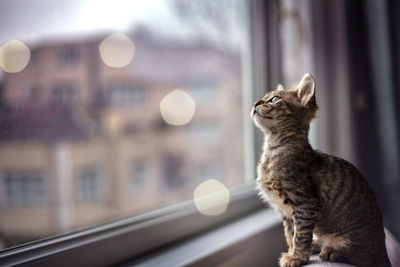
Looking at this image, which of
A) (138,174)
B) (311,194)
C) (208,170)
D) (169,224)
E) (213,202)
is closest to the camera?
(311,194)

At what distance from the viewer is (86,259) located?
0.72 metres

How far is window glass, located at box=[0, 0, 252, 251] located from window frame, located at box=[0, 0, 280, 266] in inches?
1.7

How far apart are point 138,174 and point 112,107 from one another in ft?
1.65

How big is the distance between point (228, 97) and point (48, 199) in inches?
37.5

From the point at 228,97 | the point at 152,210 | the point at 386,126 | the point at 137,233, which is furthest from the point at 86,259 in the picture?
the point at 386,126

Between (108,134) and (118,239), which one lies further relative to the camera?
(108,134)

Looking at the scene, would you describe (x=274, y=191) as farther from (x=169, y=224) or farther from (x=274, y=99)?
(x=169, y=224)

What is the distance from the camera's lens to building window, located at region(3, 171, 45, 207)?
0.76 metres

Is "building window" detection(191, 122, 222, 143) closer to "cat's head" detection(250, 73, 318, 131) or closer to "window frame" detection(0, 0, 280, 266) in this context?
"window frame" detection(0, 0, 280, 266)

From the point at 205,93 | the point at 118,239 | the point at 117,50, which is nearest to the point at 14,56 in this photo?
the point at 118,239

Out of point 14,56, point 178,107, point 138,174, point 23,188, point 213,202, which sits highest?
point 14,56

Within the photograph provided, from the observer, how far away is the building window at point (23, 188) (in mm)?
765

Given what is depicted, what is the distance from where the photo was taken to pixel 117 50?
1366 millimetres

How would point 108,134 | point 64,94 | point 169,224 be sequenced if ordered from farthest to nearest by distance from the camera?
point 108,134
point 64,94
point 169,224
